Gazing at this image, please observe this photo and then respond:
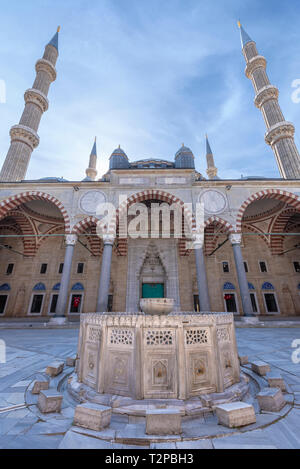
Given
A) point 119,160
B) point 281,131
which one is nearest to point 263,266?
point 281,131

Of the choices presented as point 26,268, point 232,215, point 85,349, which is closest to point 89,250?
point 26,268

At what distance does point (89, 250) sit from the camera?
1329cm

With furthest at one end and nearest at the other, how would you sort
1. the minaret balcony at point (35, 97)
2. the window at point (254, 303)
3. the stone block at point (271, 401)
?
the minaret balcony at point (35, 97)
the window at point (254, 303)
the stone block at point (271, 401)

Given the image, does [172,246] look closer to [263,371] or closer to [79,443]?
[263,371]

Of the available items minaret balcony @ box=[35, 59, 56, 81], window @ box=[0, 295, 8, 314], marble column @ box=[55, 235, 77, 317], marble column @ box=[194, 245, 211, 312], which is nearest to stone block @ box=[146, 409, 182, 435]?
marble column @ box=[194, 245, 211, 312]

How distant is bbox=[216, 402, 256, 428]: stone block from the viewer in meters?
1.72

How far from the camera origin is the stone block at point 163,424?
1644 millimetres

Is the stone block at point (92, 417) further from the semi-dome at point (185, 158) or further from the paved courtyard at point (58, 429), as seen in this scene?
the semi-dome at point (185, 158)

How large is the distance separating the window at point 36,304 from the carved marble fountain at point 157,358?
12.4 metres

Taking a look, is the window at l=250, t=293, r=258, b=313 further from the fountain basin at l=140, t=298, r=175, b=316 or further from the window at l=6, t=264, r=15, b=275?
the window at l=6, t=264, r=15, b=275

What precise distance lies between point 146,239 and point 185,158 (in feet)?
21.9

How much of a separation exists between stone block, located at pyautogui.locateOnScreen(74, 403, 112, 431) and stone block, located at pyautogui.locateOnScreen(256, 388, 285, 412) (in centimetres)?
153

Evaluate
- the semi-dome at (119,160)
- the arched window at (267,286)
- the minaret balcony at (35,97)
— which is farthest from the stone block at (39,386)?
the minaret balcony at (35,97)
